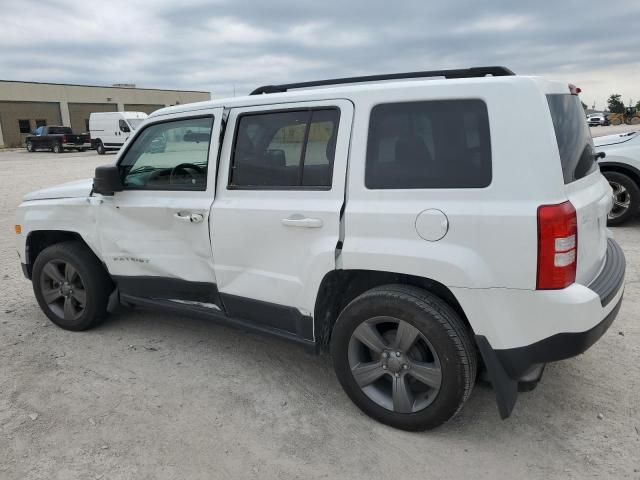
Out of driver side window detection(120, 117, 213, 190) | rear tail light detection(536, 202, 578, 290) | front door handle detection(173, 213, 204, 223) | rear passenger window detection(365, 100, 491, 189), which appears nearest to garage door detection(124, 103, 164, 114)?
driver side window detection(120, 117, 213, 190)

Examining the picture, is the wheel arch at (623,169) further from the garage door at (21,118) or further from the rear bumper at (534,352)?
the garage door at (21,118)

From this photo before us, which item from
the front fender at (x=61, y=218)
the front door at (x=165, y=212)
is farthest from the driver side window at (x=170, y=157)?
the front fender at (x=61, y=218)

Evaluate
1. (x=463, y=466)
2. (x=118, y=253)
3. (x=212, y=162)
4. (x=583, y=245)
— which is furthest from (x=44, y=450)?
(x=583, y=245)

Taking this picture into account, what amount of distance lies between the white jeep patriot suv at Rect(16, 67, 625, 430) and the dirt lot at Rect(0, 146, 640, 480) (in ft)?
0.88

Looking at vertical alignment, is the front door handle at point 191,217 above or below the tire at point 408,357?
above

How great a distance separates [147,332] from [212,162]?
1781 mm

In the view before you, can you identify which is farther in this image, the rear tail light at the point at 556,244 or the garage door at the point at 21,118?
the garage door at the point at 21,118

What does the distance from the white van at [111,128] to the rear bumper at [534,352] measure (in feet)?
98.2

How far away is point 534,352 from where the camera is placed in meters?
2.43

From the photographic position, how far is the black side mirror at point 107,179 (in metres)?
3.66

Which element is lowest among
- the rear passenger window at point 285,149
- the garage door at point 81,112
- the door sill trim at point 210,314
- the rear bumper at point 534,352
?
the door sill trim at point 210,314

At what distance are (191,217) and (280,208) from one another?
73cm

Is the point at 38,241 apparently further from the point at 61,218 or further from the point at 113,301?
the point at 113,301

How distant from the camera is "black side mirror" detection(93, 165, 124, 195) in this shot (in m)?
3.66
